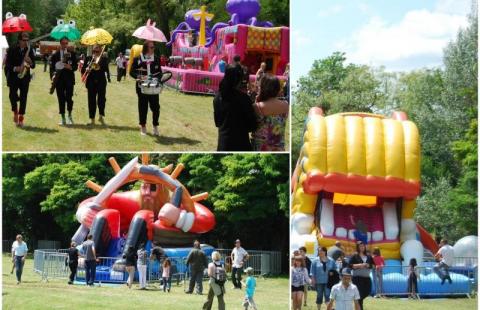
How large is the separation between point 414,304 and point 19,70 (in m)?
6.79

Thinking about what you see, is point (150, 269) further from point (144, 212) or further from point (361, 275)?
point (361, 275)

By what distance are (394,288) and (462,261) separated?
2821 millimetres

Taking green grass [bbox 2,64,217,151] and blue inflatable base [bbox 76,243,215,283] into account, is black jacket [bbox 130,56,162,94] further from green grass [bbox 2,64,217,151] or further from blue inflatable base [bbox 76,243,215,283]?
blue inflatable base [bbox 76,243,215,283]

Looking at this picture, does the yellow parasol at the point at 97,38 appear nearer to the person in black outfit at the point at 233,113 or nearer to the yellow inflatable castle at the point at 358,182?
the yellow inflatable castle at the point at 358,182

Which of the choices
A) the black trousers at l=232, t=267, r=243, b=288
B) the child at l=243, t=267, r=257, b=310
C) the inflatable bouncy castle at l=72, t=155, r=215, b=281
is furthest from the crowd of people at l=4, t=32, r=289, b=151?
the black trousers at l=232, t=267, r=243, b=288

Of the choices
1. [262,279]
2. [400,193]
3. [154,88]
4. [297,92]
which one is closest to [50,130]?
[154,88]

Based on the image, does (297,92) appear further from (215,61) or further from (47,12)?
(215,61)

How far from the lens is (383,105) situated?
4106 cm

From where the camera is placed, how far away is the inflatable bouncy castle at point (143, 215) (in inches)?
609

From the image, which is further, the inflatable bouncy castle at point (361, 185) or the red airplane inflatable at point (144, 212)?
the red airplane inflatable at point (144, 212)

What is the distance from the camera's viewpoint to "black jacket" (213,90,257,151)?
898 cm

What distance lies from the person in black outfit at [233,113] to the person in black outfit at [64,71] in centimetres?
397

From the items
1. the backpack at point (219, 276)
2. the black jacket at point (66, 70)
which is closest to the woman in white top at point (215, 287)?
the backpack at point (219, 276)

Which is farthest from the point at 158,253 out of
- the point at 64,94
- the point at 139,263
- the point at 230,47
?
the point at 230,47
